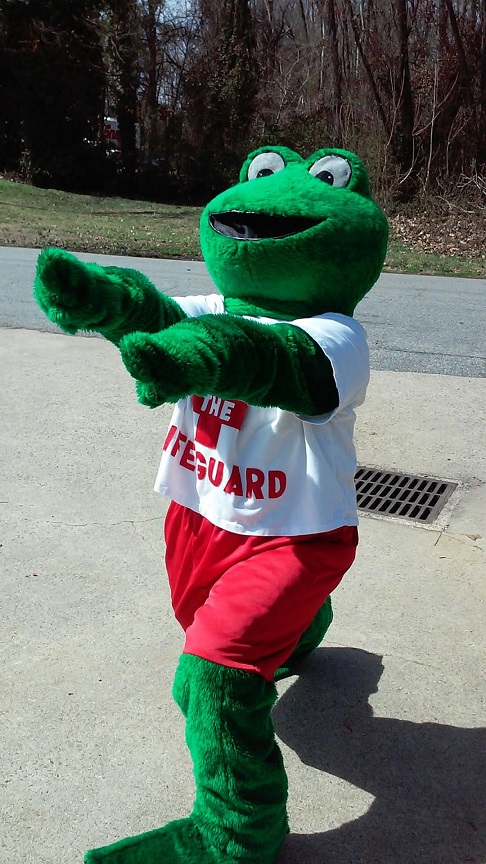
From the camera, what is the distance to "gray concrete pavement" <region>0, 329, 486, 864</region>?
2234 mm

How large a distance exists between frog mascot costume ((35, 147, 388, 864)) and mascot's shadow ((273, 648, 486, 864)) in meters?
0.26

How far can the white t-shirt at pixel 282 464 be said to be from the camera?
2.02 metres

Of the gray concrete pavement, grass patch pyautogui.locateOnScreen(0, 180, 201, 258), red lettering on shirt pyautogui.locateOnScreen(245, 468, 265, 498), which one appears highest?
red lettering on shirt pyautogui.locateOnScreen(245, 468, 265, 498)

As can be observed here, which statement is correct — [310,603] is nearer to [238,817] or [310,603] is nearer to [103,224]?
[238,817]

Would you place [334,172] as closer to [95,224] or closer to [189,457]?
[189,457]

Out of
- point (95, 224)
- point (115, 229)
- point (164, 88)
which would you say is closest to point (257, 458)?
point (115, 229)

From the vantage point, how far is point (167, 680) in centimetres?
275

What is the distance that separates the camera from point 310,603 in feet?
6.63

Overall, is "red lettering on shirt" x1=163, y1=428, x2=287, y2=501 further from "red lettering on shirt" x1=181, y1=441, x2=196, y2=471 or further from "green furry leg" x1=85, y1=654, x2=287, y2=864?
"green furry leg" x1=85, y1=654, x2=287, y2=864

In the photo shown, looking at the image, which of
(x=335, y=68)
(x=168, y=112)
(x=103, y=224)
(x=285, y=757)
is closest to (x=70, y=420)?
(x=285, y=757)

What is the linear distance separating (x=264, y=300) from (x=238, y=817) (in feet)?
3.76

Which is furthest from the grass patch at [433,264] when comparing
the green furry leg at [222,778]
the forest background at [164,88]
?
the green furry leg at [222,778]

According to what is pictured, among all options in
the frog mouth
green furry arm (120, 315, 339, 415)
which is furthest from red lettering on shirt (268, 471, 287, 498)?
the frog mouth

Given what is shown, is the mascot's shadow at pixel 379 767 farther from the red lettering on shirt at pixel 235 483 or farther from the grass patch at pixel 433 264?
the grass patch at pixel 433 264
